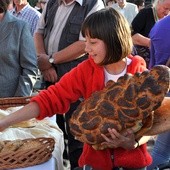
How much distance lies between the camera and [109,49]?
182cm

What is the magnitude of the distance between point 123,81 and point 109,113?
0.13m

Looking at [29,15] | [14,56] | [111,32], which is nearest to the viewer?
[111,32]

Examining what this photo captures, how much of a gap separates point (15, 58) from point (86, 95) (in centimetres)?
111

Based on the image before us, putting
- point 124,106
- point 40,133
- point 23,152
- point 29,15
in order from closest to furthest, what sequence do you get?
point 124,106, point 23,152, point 40,133, point 29,15

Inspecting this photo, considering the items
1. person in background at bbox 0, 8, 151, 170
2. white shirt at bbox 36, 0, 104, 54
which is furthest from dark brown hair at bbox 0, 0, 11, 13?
person in background at bbox 0, 8, 151, 170

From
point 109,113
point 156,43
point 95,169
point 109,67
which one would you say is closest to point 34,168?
point 95,169

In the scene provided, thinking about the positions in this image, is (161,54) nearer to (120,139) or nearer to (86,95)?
(86,95)

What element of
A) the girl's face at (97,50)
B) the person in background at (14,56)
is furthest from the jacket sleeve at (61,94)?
the person in background at (14,56)

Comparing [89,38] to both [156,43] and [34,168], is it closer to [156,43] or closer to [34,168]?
[34,168]

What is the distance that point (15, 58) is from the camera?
9.53 feet

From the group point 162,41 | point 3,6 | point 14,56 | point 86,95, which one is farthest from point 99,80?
point 3,6

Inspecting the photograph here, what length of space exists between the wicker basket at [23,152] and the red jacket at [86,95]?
0.14m

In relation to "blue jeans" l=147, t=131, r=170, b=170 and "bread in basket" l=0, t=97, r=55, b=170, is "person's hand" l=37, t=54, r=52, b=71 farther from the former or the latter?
"bread in basket" l=0, t=97, r=55, b=170

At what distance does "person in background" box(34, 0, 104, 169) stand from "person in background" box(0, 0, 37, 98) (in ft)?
0.90
